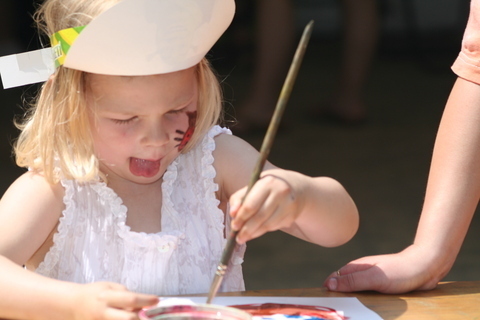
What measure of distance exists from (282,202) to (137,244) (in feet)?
1.06

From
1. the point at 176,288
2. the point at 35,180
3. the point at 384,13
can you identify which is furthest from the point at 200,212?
the point at 384,13

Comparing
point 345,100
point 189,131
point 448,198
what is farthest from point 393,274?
point 345,100

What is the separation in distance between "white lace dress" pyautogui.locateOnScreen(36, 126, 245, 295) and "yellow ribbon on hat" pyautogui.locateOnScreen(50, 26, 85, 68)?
194 millimetres

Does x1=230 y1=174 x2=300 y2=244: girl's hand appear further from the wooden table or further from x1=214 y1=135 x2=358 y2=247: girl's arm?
the wooden table

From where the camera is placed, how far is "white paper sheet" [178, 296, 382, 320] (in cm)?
111

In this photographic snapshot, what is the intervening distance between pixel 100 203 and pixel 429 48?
7.77 feet

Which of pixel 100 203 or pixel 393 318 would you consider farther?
pixel 100 203

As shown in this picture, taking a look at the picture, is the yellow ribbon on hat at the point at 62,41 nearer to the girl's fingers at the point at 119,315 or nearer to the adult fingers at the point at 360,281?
the girl's fingers at the point at 119,315

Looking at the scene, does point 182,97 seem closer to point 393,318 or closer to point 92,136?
point 92,136

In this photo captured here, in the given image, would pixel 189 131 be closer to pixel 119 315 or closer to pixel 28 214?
pixel 28 214

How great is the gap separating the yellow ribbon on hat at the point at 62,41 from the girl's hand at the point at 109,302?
0.37 meters

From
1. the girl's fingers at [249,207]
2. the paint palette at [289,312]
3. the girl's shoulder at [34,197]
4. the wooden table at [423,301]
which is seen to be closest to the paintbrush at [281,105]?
the girl's fingers at [249,207]

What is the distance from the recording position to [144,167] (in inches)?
49.4

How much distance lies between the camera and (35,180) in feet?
4.08
